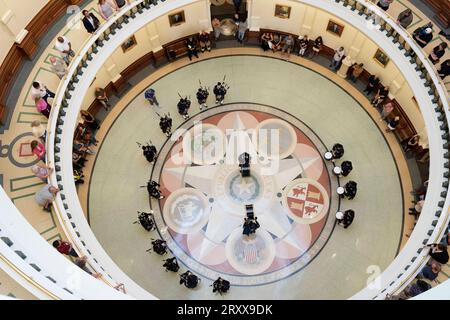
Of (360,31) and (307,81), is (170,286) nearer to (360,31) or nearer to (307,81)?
(307,81)

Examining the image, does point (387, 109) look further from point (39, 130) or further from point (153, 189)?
point (39, 130)

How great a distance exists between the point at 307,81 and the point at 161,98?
569 cm

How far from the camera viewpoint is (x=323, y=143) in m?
15.9

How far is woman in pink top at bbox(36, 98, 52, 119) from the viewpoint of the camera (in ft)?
42.1

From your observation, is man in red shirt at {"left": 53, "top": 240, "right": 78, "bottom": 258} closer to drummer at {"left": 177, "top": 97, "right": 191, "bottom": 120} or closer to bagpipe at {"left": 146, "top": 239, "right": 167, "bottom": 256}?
bagpipe at {"left": 146, "top": 239, "right": 167, "bottom": 256}

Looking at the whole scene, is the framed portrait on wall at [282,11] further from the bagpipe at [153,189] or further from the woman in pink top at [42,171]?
the woman in pink top at [42,171]

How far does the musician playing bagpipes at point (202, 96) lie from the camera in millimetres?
16047

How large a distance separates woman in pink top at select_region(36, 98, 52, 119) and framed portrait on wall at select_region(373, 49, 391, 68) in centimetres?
1108

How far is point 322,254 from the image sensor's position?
1426 cm

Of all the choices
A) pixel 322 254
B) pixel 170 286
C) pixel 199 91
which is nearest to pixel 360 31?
pixel 199 91

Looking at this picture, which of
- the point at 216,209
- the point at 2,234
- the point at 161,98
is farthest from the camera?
the point at 161,98

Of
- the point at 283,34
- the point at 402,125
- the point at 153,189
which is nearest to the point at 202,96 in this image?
the point at 153,189

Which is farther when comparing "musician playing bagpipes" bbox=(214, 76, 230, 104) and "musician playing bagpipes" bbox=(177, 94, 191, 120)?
"musician playing bagpipes" bbox=(214, 76, 230, 104)

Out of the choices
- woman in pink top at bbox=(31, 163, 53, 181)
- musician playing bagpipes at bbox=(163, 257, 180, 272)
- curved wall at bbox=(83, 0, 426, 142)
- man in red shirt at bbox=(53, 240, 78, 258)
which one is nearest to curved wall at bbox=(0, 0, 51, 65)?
curved wall at bbox=(83, 0, 426, 142)
